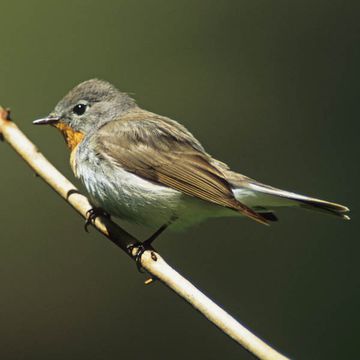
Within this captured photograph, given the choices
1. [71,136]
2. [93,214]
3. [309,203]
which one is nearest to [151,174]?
[93,214]

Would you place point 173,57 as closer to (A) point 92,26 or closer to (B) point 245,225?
(A) point 92,26

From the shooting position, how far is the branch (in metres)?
1.64

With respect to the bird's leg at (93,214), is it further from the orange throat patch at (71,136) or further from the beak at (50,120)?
the beak at (50,120)

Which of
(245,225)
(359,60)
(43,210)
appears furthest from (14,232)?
(359,60)

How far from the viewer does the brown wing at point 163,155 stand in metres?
2.61

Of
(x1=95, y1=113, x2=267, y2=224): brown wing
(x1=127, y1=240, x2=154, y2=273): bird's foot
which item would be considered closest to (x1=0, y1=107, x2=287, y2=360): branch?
(x1=127, y1=240, x2=154, y2=273): bird's foot

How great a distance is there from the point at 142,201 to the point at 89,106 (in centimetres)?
61

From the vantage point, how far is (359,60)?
4723 mm

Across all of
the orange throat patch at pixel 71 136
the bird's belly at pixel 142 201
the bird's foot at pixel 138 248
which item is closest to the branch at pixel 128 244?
the bird's foot at pixel 138 248

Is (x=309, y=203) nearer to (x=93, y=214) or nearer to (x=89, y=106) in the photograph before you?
(x=93, y=214)

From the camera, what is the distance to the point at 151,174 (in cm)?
270

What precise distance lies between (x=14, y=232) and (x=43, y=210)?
204mm

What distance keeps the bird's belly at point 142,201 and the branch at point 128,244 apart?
0.11m

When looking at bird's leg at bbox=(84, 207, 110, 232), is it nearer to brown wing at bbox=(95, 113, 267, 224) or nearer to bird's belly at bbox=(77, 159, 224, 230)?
bird's belly at bbox=(77, 159, 224, 230)
